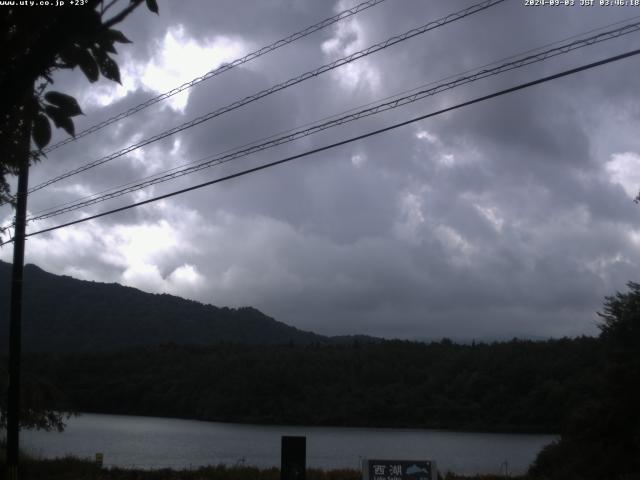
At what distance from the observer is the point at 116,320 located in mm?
124688

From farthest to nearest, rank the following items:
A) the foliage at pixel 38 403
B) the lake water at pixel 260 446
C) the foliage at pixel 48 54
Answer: the lake water at pixel 260 446
the foliage at pixel 38 403
the foliage at pixel 48 54

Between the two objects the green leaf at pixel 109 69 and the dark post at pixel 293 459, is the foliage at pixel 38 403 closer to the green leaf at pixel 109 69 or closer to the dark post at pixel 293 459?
the dark post at pixel 293 459

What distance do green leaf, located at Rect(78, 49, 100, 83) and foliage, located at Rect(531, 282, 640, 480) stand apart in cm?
2187

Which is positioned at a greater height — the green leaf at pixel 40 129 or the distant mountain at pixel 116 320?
the distant mountain at pixel 116 320

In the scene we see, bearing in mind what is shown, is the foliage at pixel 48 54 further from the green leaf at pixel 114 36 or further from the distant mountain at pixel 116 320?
the distant mountain at pixel 116 320

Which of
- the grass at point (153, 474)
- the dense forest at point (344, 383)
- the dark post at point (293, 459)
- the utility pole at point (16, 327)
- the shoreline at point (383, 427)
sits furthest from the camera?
the shoreline at point (383, 427)

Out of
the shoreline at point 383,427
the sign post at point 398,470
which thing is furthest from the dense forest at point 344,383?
the sign post at point 398,470

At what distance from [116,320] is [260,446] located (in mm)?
76928

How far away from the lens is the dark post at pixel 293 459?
14.4m

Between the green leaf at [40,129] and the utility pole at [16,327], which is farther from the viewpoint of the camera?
the utility pole at [16,327]

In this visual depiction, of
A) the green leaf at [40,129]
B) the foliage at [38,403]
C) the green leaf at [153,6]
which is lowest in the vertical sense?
the foliage at [38,403]

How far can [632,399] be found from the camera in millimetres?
24422

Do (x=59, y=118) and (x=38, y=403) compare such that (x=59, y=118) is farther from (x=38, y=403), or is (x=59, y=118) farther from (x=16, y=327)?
(x=38, y=403)

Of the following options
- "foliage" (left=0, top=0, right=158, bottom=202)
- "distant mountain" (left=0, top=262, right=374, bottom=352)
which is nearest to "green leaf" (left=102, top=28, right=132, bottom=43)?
"foliage" (left=0, top=0, right=158, bottom=202)
